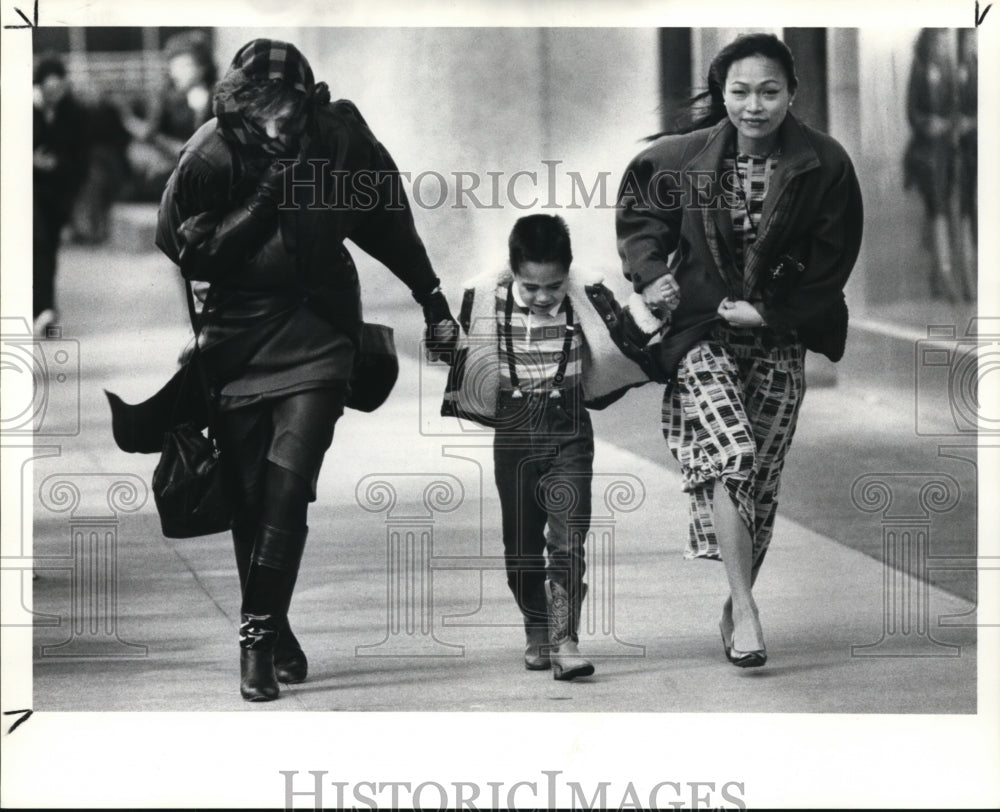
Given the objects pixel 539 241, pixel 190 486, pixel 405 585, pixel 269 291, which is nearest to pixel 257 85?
pixel 269 291

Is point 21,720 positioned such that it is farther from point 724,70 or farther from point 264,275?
point 724,70

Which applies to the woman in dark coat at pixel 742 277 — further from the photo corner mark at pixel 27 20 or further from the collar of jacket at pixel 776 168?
the photo corner mark at pixel 27 20

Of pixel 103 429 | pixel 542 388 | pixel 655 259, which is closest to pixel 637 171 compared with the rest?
pixel 655 259

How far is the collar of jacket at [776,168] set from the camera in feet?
21.5

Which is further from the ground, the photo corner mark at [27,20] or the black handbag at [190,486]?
the photo corner mark at [27,20]

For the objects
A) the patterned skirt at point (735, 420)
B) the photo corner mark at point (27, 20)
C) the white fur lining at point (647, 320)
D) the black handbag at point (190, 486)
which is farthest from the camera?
the photo corner mark at point (27, 20)

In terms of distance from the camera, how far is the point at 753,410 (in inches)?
262

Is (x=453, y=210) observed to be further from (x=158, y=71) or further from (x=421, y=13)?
(x=158, y=71)

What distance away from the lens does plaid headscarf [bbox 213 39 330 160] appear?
6418 millimetres

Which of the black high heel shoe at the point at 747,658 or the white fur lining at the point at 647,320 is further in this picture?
the white fur lining at the point at 647,320

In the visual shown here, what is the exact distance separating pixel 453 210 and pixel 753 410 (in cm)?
123

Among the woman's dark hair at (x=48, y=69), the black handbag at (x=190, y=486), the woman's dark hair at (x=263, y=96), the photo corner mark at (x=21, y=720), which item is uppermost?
the woman's dark hair at (x=48, y=69)

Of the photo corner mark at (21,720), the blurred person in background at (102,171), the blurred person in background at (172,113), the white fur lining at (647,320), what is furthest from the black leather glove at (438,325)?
the photo corner mark at (21,720)

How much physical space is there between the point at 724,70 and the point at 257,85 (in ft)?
5.07
